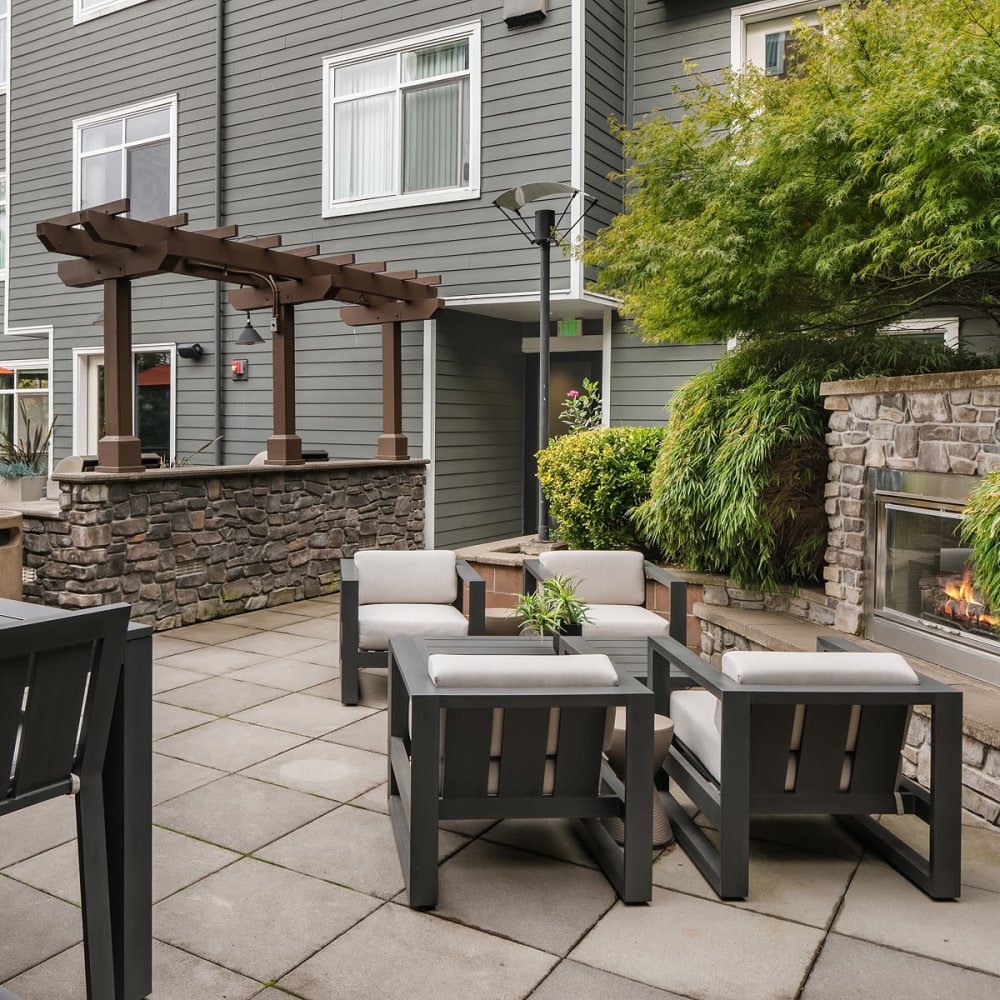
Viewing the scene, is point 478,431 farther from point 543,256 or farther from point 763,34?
point 763,34

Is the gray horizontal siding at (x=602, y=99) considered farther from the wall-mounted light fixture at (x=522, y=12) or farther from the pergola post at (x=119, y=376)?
the pergola post at (x=119, y=376)

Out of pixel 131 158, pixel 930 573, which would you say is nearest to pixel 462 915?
pixel 930 573

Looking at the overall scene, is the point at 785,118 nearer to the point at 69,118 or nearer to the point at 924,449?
the point at 924,449

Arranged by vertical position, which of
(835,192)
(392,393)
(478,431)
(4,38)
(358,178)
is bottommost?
(478,431)

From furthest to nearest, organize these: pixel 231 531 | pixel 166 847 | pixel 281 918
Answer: pixel 231 531, pixel 166 847, pixel 281 918

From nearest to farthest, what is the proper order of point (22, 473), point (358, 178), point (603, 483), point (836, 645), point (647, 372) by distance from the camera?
point (836, 645) → point (603, 483) → point (647, 372) → point (358, 178) → point (22, 473)

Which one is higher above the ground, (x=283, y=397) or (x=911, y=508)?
(x=283, y=397)

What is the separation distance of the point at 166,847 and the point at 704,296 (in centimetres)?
374

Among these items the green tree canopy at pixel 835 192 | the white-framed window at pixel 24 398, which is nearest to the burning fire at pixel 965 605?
the green tree canopy at pixel 835 192

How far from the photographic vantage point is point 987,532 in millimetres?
3172

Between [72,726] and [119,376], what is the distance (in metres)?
4.88

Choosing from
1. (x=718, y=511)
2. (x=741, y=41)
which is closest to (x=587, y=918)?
(x=718, y=511)

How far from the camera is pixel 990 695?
3441 mm

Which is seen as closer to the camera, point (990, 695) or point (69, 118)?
point (990, 695)
